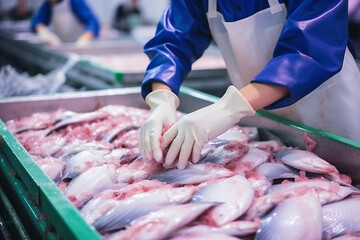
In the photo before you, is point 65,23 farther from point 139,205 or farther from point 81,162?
point 139,205

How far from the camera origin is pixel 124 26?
13.4 meters

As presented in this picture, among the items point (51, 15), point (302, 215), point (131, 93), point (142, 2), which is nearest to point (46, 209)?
point (302, 215)

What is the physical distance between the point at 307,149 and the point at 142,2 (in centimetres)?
1296

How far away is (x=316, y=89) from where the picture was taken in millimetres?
2541

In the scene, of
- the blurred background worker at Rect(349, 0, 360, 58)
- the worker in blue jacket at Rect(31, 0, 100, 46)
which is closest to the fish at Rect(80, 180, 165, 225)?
the blurred background worker at Rect(349, 0, 360, 58)

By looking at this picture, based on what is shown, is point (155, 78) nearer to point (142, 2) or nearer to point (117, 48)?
point (117, 48)

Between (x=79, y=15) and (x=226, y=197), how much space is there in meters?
7.66

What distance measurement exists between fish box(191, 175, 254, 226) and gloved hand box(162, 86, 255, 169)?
24 centimetres

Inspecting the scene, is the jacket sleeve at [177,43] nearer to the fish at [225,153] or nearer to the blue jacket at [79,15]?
the fish at [225,153]

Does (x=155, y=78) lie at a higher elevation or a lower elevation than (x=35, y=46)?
higher

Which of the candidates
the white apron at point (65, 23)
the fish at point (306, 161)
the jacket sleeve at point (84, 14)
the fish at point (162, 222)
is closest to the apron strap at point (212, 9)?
the fish at point (306, 161)

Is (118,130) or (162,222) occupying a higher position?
(162,222)

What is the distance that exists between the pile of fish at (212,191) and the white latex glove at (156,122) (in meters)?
0.08

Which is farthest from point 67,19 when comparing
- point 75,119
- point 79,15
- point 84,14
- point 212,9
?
point 212,9
